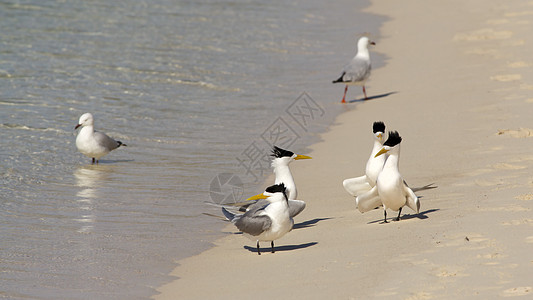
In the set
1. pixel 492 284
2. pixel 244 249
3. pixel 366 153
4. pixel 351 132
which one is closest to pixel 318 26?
pixel 351 132

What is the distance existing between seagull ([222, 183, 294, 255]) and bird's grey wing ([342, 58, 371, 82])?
337 inches

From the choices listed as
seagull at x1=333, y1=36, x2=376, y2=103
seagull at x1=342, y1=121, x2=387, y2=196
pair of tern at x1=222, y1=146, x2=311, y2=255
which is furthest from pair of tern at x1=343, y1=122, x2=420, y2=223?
seagull at x1=333, y1=36, x2=376, y2=103

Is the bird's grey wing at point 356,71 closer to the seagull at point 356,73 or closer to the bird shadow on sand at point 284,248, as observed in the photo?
the seagull at point 356,73

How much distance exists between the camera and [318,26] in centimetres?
2502

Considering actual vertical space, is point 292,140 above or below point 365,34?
below

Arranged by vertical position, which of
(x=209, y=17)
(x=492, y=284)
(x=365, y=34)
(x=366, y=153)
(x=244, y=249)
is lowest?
(x=492, y=284)

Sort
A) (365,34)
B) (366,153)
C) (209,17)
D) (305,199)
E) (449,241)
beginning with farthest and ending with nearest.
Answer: (209,17), (365,34), (366,153), (305,199), (449,241)

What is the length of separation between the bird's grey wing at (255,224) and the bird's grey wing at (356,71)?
878 cm

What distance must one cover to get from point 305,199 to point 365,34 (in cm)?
1394

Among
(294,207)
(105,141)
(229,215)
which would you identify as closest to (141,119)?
(105,141)

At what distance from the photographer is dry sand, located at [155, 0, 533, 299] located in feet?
21.3

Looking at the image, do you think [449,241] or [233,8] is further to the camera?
[233,8]

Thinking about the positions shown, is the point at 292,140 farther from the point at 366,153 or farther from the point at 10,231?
the point at 10,231

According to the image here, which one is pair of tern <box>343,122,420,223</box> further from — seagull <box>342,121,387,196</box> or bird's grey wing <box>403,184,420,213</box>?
seagull <box>342,121,387,196</box>
